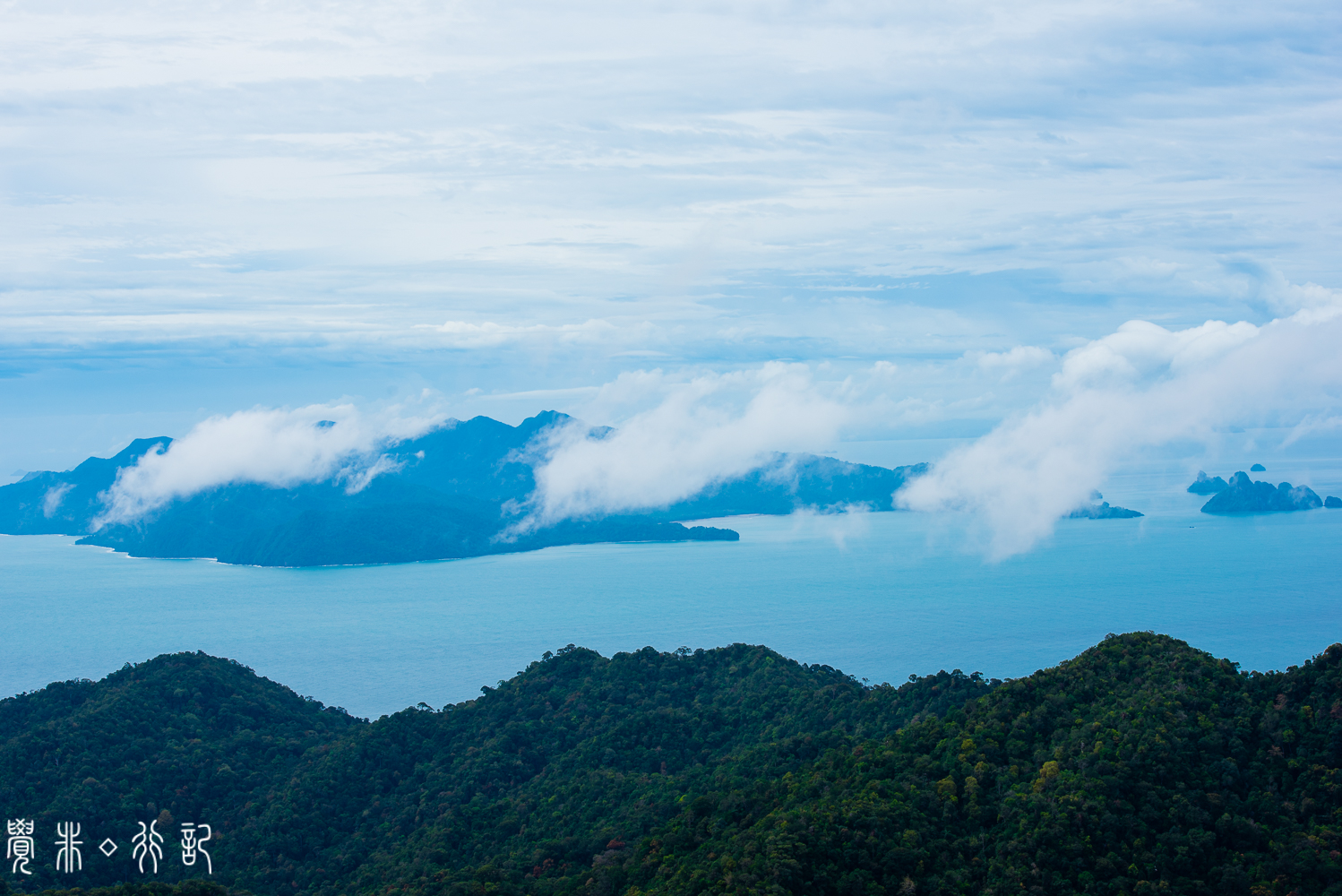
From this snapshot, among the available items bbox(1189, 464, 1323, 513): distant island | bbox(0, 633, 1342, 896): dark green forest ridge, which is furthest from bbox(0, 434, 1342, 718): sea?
bbox(0, 633, 1342, 896): dark green forest ridge

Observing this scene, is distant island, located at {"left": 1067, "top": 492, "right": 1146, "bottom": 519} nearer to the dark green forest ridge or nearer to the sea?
the sea

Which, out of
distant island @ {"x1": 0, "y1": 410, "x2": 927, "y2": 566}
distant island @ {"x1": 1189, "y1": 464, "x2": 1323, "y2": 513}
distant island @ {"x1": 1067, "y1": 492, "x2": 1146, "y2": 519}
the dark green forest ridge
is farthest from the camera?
distant island @ {"x1": 1067, "y1": 492, "x2": 1146, "y2": 519}

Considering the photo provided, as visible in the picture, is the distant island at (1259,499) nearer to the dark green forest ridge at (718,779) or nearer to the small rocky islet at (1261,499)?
the small rocky islet at (1261,499)

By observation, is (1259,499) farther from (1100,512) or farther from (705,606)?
(705,606)

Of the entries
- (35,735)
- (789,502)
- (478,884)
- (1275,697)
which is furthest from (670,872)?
(789,502)

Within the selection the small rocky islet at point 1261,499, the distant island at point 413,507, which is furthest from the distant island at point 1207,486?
the distant island at point 413,507

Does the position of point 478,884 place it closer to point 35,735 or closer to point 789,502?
point 35,735
